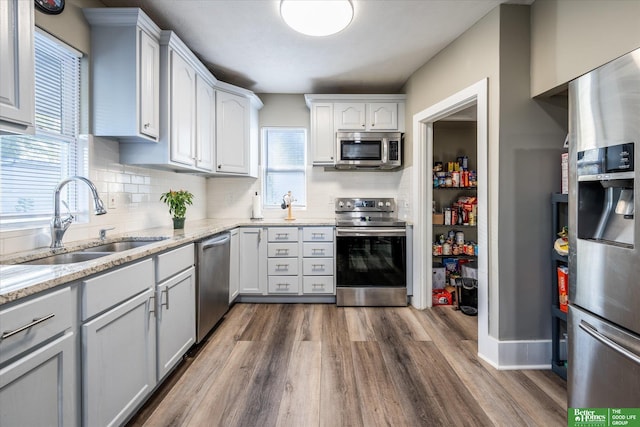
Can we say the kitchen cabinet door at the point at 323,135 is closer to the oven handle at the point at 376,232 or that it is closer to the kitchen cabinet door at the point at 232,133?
the kitchen cabinet door at the point at 232,133

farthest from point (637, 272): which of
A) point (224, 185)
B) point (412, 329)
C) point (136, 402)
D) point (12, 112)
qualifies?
point (224, 185)

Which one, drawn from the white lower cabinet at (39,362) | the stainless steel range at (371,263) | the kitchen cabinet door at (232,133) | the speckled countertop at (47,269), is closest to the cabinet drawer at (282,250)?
the stainless steel range at (371,263)

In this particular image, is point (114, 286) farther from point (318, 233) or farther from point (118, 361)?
point (318, 233)

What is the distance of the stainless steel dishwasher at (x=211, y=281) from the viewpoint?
2.18 meters

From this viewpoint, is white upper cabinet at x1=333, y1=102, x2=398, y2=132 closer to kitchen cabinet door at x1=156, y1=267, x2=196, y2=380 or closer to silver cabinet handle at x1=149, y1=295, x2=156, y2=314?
kitchen cabinet door at x1=156, y1=267, x2=196, y2=380

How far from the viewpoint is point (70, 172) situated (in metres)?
1.82

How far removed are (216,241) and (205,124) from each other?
3.95ft

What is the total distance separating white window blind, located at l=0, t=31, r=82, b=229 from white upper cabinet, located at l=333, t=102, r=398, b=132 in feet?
7.83

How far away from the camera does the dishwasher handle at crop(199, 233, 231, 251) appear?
7.40 ft

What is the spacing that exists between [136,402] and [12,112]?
1377mm

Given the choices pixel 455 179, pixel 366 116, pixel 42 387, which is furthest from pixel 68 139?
pixel 455 179

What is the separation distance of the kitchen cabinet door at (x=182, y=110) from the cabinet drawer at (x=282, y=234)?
1048 millimetres

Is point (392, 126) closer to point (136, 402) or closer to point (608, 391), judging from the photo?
point (608, 391)

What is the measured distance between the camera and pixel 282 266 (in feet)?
10.5
